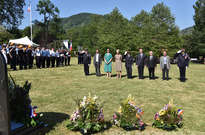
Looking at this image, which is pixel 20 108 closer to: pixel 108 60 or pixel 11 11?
pixel 108 60

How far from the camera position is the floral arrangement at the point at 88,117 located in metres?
4.75

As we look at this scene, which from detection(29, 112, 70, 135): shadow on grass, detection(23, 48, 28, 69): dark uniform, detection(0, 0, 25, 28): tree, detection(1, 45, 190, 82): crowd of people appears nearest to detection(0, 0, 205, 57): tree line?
detection(0, 0, 25, 28): tree

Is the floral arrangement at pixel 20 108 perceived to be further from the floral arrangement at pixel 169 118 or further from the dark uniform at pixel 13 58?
the dark uniform at pixel 13 58

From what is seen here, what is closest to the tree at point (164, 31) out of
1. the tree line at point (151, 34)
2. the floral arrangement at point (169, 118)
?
the tree line at point (151, 34)

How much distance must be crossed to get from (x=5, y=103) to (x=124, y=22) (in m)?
A: 56.1

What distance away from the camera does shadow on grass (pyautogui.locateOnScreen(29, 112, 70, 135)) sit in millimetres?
4795

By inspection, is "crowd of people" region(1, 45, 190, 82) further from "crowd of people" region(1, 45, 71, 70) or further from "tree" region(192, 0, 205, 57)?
"tree" region(192, 0, 205, 57)

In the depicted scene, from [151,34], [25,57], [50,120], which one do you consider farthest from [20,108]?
[151,34]

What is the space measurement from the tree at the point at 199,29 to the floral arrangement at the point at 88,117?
153 ft

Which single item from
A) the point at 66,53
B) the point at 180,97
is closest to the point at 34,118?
the point at 180,97

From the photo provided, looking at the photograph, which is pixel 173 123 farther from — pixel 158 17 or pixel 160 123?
pixel 158 17

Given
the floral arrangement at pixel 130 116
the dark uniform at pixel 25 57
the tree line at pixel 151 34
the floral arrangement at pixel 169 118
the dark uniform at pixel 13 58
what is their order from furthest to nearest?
the tree line at pixel 151 34, the dark uniform at pixel 25 57, the dark uniform at pixel 13 58, the floral arrangement at pixel 169 118, the floral arrangement at pixel 130 116

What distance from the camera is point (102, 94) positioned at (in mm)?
9102

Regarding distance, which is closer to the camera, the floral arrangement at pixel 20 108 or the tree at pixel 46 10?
the floral arrangement at pixel 20 108
